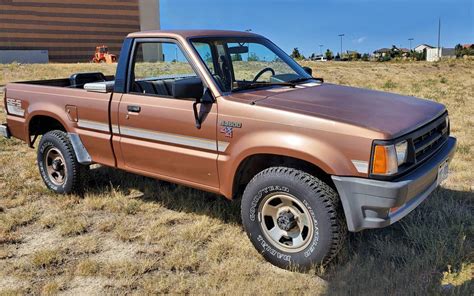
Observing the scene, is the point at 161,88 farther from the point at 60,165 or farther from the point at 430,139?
the point at 430,139

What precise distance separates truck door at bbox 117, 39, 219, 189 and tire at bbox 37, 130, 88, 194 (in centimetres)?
84

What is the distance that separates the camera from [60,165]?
5.24 metres

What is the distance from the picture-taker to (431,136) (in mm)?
3594

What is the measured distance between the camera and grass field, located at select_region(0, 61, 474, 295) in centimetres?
324

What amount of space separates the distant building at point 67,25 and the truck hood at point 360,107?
61781 mm

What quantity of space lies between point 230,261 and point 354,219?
108 centimetres

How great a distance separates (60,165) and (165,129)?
1936mm

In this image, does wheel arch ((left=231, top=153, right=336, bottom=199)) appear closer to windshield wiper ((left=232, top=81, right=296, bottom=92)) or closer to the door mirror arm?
the door mirror arm

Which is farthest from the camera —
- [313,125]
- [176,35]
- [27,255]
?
[176,35]

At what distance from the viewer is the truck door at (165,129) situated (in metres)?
3.77

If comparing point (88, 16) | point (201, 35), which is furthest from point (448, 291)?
point (88, 16)

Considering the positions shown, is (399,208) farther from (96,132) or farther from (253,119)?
(96,132)

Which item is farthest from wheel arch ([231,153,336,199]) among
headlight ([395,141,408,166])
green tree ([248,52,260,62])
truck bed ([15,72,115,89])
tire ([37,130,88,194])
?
truck bed ([15,72,115,89])

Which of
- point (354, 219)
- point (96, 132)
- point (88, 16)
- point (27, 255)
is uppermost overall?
point (88, 16)
